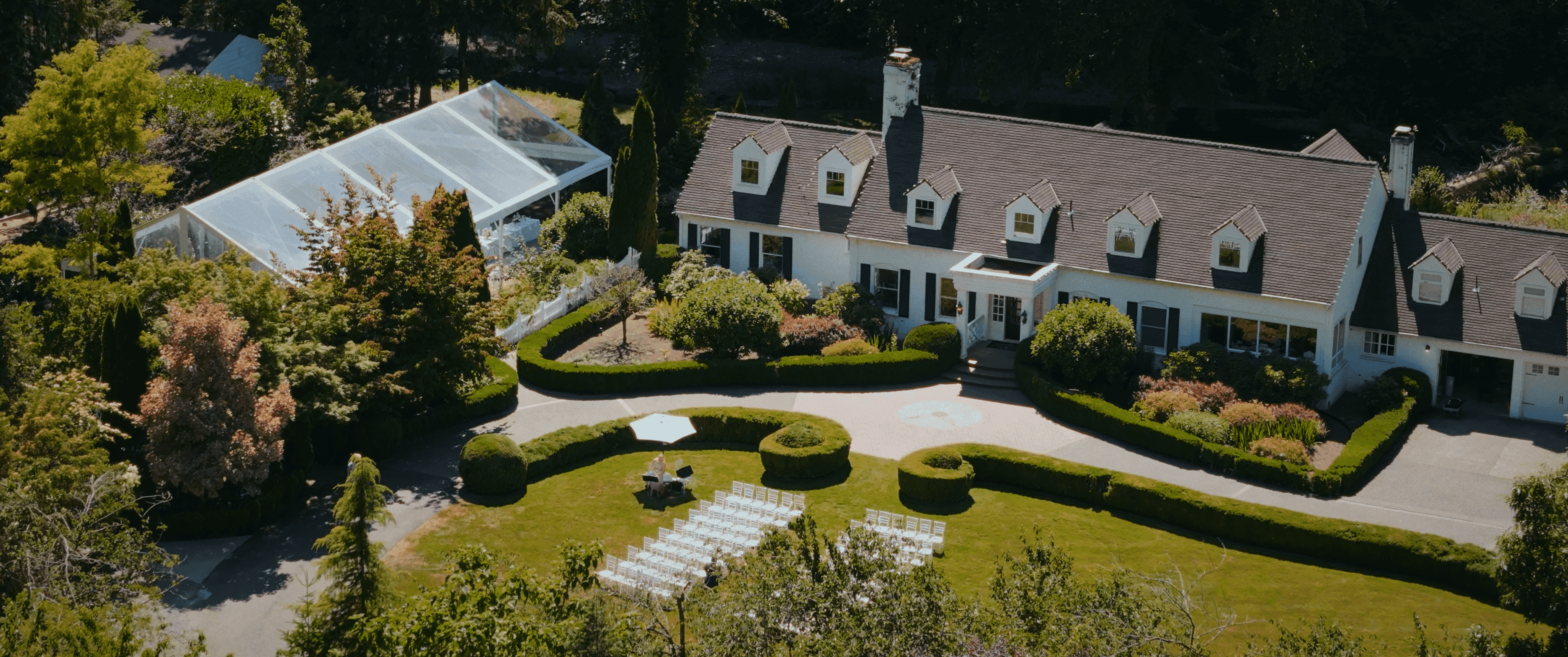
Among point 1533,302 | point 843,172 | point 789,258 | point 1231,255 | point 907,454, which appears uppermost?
point 843,172

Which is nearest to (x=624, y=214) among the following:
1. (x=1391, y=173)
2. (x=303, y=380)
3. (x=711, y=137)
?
(x=711, y=137)

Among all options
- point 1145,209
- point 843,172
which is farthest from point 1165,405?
point 843,172

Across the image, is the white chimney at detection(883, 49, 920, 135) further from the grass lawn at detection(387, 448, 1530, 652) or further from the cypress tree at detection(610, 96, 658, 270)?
the grass lawn at detection(387, 448, 1530, 652)

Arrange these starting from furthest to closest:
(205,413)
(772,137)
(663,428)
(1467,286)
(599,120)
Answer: (599,120)
(772,137)
(1467,286)
(663,428)
(205,413)

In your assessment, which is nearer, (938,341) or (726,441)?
(726,441)

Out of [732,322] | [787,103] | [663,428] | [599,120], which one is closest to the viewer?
[663,428]

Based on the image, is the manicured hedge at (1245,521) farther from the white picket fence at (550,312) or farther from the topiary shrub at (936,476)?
the white picket fence at (550,312)

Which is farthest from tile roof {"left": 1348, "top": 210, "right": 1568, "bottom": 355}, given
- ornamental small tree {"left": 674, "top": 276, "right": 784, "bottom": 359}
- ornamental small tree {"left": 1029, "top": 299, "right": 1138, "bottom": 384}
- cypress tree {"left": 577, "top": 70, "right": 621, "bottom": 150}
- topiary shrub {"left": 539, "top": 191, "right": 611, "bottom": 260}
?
cypress tree {"left": 577, "top": 70, "right": 621, "bottom": 150}

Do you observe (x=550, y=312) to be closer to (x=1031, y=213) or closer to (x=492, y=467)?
(x=492, y=467)

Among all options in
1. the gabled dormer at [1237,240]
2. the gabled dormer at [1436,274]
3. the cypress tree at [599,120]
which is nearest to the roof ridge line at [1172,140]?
the gabled dormer at [1237,240]
